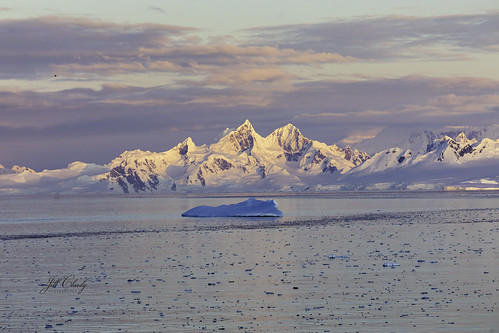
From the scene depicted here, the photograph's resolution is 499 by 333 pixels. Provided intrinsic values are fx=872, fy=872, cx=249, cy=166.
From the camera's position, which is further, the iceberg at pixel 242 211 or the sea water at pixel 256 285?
the iceberg at pixel 242 211

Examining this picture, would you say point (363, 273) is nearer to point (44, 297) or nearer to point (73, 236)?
point (44, 297)

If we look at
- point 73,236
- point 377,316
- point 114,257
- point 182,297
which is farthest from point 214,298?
point 73,236

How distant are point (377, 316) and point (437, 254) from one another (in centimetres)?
Answer: 1863
